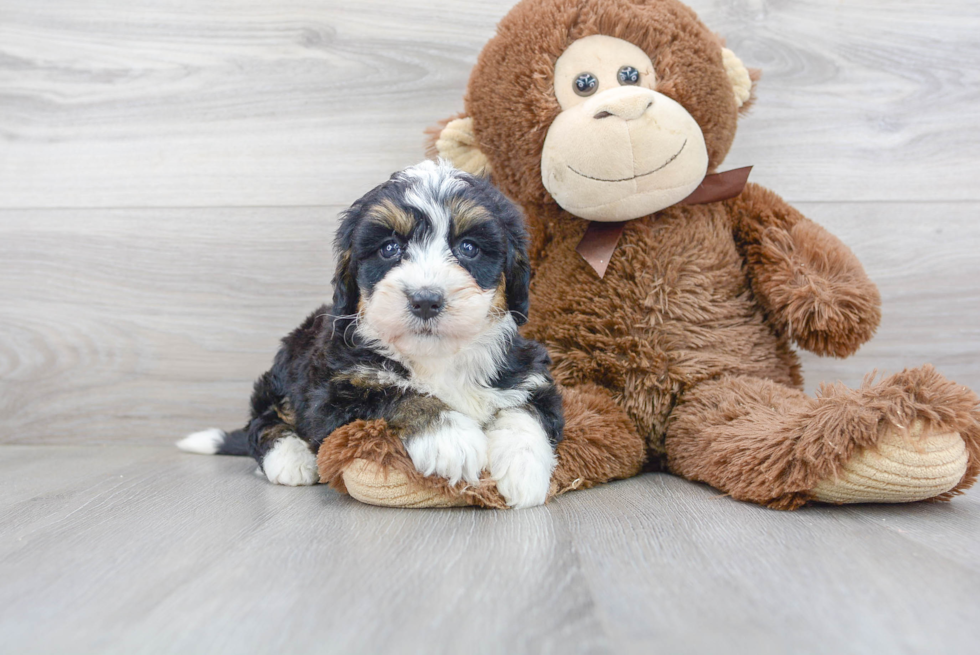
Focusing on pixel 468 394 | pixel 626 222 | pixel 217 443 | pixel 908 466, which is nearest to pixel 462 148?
pixel 626 222

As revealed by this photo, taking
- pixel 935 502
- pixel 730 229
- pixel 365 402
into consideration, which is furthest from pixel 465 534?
pixel 730 229

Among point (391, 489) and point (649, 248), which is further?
point (649, 248)

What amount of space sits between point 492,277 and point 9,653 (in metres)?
1.05

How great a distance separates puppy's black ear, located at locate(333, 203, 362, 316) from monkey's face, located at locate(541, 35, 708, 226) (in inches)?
21.1

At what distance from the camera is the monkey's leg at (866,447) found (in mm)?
1400

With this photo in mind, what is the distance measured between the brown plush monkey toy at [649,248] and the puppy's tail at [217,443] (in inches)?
34.4

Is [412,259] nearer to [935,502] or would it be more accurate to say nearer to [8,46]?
[935,502]

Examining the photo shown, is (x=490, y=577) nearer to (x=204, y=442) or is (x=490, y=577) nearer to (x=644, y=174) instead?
(x=644, y=174)

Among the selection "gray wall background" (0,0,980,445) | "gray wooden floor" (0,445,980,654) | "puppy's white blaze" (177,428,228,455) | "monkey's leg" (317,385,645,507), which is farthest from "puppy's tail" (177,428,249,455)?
"monkey's leg" (317,385,645,507)

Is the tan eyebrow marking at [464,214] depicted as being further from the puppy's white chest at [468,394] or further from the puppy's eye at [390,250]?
the puppy's white chest at [468,394]

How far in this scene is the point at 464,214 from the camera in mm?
1548

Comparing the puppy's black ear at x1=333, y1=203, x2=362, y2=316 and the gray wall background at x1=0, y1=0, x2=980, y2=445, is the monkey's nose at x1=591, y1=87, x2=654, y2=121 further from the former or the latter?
the gray wall background at x1=0, y1=0, x2=980, y2=445

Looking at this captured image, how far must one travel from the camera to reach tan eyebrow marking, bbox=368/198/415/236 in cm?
153

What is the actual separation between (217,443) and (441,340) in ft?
4.04
